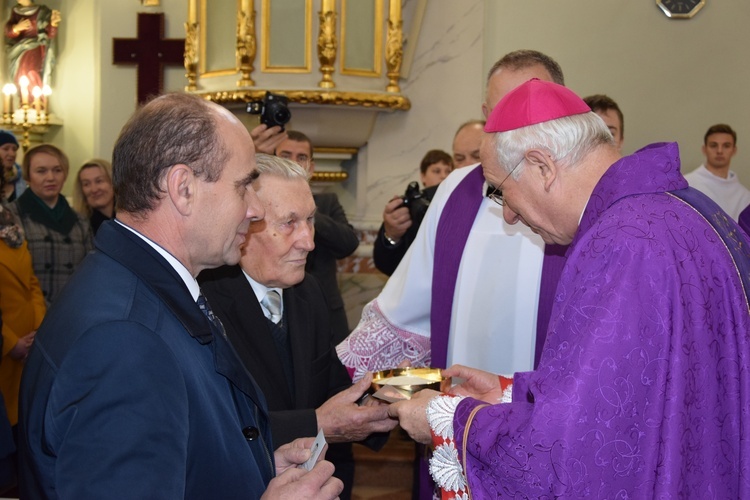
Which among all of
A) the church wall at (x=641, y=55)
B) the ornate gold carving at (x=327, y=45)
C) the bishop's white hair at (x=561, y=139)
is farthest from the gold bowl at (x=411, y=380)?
the church wall at (x=641, y=55)

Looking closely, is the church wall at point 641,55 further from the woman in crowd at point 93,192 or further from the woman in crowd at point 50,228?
the woman in crowd at point 50,228

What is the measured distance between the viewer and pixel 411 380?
2670mm

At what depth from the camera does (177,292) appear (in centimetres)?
172

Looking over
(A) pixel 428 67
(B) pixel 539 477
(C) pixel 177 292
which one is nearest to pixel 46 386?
(C) pixel 177 292

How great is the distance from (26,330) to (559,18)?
424 centimetres

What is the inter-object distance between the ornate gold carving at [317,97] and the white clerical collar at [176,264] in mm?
4321

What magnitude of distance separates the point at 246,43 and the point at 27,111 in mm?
4684

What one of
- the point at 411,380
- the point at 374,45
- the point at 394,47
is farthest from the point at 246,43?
the point at 411,380

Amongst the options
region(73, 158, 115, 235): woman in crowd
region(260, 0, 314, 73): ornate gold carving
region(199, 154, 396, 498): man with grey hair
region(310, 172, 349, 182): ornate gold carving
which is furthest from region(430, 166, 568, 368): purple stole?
region(310, 172, 349, 182): ornate gold carving

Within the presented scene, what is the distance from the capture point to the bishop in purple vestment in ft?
6.21

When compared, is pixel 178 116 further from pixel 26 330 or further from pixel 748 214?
pixel 26 330

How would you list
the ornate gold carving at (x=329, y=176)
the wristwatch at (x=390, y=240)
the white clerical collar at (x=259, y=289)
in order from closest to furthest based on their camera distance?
the white clerical collar at (x=259, y=289) < the wristwatch at (x=390, y=240) < the ornate gold carving at (x=329, y=176)

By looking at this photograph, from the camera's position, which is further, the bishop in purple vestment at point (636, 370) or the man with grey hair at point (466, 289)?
the man with grey hair at point (466, 289)

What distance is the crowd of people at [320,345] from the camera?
5.03 feet
